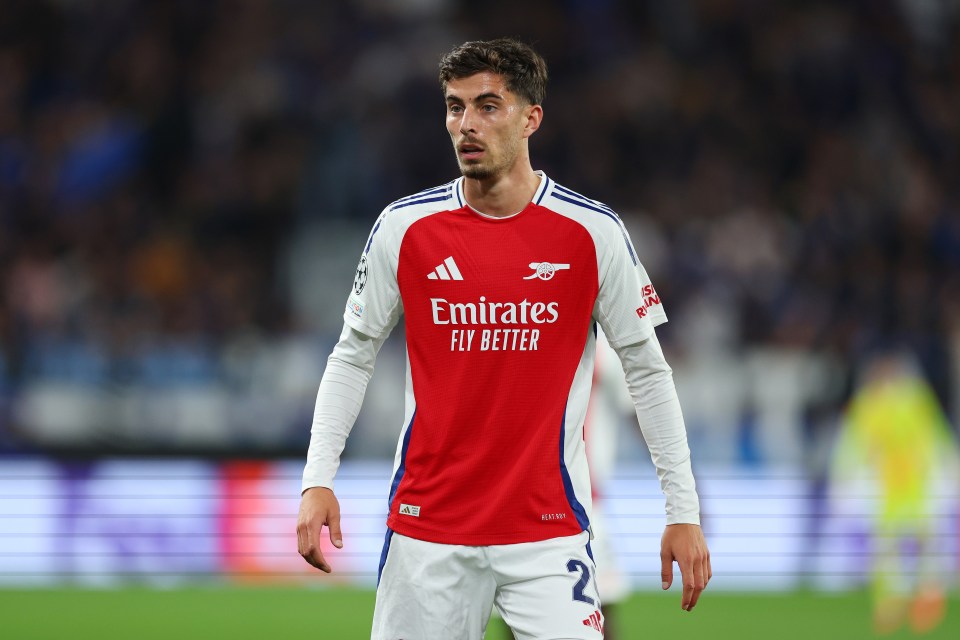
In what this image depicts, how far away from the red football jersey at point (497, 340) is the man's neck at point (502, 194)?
0.02 metres

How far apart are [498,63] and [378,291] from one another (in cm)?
68

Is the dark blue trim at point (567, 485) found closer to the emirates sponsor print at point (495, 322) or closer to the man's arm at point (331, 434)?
the emirates sponsor print at point (495, 322)

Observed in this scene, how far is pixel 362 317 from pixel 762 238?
11250mm

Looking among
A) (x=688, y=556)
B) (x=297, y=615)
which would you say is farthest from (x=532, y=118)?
(x=297, y=615)

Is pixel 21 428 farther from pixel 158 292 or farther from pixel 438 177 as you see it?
pixel 438 177

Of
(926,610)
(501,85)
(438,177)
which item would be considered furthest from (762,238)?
(501,85)

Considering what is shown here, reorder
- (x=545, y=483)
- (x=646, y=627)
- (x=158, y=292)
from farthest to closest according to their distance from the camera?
(x=158, y=292), (x=646, y=627), (x=545, y=483)

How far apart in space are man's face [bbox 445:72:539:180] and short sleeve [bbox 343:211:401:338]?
0.30 meters

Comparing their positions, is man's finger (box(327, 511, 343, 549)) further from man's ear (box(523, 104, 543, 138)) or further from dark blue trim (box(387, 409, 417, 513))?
man's ear (box(523, 104, 543, 138))

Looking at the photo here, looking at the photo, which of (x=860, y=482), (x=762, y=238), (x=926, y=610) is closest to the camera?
(x=926, y=610)

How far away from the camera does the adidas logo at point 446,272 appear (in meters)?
3.85

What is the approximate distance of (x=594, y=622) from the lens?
12.3 feet

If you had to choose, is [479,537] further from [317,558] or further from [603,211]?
[603,211]

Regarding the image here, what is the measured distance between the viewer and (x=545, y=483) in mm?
3791
